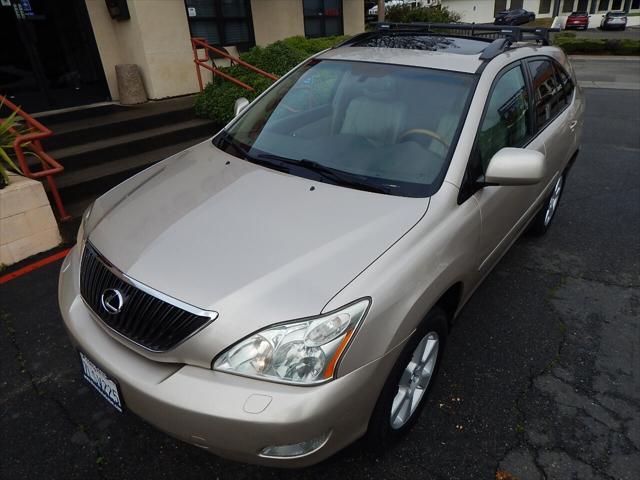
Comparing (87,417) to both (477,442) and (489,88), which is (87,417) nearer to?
(477,442)

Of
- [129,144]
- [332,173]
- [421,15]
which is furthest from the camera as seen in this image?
[421,15]

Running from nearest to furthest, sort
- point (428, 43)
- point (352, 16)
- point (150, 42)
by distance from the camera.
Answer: point (428, 43), point (150, 42), point (352, 16)

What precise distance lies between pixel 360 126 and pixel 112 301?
1617mm

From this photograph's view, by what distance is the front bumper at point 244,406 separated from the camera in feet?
5.08

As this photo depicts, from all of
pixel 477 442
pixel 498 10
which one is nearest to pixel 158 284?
pixel 477 442

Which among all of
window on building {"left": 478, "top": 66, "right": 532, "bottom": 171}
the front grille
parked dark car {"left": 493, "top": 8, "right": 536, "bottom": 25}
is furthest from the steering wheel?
parked dark car {"left": 493, "top": 8, "right": 536, "bottom": 25}

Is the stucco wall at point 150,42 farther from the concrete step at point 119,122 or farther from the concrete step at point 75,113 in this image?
the concrete step at point 75,113

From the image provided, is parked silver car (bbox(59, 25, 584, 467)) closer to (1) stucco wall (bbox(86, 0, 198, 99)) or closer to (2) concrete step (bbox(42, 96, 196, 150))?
(2) concrete step (bbox(42, 96, 196, 150))

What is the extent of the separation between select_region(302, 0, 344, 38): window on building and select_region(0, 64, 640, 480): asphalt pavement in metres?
8.20

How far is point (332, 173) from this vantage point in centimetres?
234

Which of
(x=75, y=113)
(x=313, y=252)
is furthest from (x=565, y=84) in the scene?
(x=75, y=113)

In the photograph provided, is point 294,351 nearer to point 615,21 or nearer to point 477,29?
point 477,29

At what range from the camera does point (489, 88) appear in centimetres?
250

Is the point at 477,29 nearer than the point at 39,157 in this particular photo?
Yes
